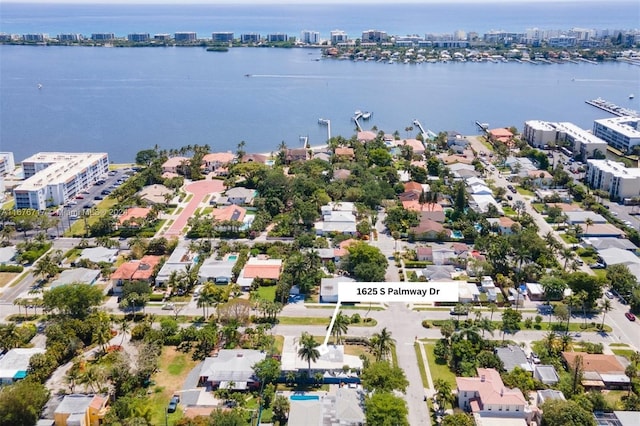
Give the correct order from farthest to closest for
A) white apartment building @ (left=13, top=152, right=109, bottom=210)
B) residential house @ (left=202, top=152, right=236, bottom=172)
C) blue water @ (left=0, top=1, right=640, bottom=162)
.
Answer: blue water @ (left=0, top=1, right=640, bottom=162) → residential house @ (left=202, top=152, right=236, bottom=172) → white apartment building @ (left=13, top=152, right=109, bottom=210)

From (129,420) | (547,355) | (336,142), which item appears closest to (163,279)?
(129,420)

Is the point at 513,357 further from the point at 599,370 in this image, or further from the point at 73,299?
the point at 73,299

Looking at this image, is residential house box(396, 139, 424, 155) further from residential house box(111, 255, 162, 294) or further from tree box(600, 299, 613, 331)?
residential house box(111, 255, 162, 294)

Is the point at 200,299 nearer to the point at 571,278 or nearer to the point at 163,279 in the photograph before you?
the point at 163,279

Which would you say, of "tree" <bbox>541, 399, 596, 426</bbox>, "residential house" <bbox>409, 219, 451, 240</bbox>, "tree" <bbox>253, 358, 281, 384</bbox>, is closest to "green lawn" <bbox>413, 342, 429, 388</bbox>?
"tree" <bbox>541, 399, 596, 426</bbox>

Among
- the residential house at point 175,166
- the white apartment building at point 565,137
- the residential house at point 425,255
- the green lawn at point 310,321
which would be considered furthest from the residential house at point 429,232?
the white apartment building at point 565,137

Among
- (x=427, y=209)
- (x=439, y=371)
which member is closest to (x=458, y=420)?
(x=439, y=371)
